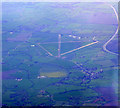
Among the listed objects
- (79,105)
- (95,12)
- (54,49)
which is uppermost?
(95,12)

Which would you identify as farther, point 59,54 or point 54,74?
point 59,54

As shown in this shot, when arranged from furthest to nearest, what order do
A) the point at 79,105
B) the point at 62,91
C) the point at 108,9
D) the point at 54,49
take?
the point at 108,9 → the point at 54,49 → the point at 62,91 → the point at 79,105

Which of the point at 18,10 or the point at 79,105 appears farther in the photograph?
the point at 18,10

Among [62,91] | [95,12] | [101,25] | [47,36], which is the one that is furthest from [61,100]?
[95,12]

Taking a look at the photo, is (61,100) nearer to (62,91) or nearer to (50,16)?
(62,91)

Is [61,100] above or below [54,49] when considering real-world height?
below

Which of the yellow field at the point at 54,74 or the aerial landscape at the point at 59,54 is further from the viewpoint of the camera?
the yellow field at the point at 54,74

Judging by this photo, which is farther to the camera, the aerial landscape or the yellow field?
the yellow field

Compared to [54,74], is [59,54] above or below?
above
